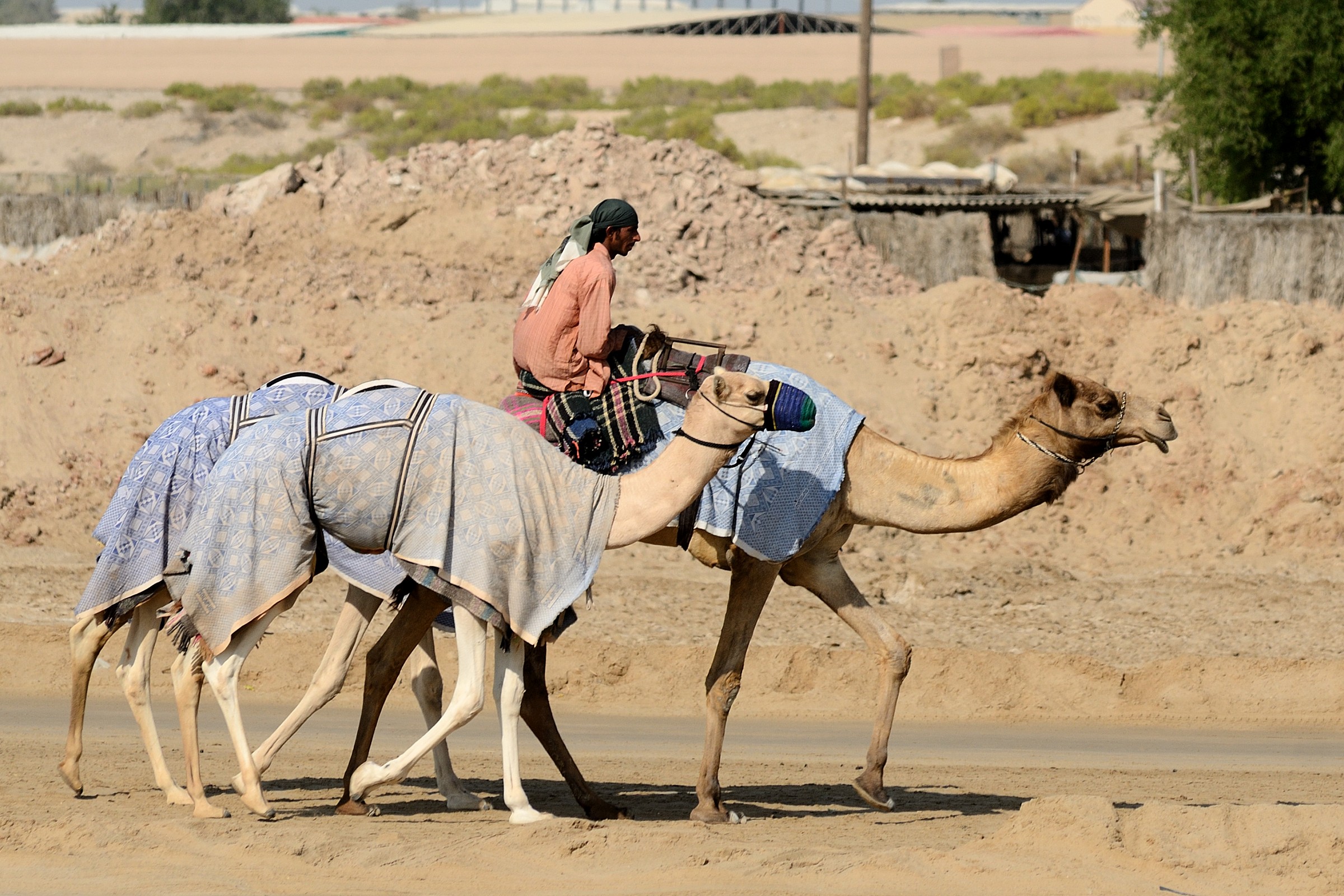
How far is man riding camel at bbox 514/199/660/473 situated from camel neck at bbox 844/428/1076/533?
1.08 metres

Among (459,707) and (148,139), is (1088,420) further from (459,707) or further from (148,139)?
(148,139)

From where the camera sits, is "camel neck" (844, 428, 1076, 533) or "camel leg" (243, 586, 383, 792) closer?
"camel leg" (243, 586, 383, 792)

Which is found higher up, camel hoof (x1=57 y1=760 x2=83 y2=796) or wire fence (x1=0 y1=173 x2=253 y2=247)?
wire fence (x1=0 y1=173 x2=253 y2=247)

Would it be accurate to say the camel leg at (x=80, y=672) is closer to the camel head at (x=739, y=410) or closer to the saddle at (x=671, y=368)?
the saddle at (x=671, y=368)

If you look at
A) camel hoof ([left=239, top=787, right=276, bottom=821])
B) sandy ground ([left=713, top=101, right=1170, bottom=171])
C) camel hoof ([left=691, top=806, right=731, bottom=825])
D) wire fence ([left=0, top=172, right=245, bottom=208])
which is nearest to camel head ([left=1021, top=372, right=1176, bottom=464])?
camel hoof ([left=691, top=806, right=731, bottom=825])

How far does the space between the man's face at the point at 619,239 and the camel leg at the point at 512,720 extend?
2.21 m

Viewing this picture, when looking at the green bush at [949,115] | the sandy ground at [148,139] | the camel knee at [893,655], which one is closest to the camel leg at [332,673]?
the camel knee at [893,655]

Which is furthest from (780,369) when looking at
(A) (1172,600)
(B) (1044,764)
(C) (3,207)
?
(C) (3,207)

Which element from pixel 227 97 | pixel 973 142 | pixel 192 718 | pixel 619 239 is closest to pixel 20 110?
pixel 227 97

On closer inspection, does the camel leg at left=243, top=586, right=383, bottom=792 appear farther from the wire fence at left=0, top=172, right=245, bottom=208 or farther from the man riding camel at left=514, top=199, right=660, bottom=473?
the wire fence at left=0, top=172, right=245, bottom=208

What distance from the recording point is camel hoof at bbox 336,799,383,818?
8094 mm

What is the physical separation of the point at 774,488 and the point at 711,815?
158 cm

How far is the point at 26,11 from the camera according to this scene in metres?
173

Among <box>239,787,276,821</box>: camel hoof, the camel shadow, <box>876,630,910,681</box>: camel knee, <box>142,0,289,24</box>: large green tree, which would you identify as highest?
<box>142,0,289,24</box>: large green tree
